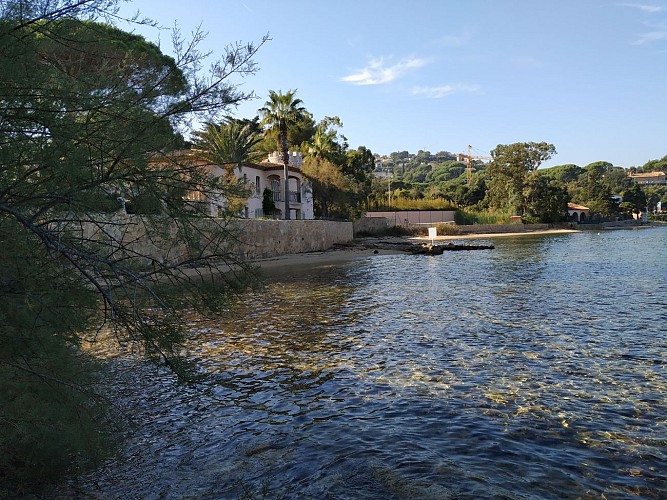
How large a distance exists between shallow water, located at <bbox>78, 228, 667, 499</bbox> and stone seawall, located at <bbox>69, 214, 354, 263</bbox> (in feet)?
3.19

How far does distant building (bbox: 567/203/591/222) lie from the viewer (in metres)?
102

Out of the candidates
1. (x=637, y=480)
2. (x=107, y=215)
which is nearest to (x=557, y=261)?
(x=637, y=480)

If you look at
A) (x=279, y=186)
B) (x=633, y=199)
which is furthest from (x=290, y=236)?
(x=633, y=199)

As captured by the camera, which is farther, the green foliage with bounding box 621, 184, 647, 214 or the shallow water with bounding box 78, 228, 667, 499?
the green foliage with bounding box 621, 184, 647, 214

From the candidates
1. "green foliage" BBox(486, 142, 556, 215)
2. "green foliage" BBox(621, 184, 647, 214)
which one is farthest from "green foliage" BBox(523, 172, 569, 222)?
"green foliage" BBox(621, 184, 647, 214)

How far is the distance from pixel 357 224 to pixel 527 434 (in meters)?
56.7

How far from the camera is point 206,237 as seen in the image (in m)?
5.26

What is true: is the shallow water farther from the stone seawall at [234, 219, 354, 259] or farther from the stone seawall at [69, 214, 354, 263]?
the stone seawall at [234, 219, 354, 259]

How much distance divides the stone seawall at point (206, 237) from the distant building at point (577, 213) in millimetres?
65353

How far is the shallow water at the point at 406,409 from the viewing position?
17.8ft

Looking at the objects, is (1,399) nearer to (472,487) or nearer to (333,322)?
(472,487)

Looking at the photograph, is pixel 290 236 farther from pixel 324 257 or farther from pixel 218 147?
pixel 218 147

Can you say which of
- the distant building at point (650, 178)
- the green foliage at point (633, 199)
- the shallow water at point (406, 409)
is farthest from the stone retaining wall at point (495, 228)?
the distant building at point (650, 178)

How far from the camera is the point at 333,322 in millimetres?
14648
